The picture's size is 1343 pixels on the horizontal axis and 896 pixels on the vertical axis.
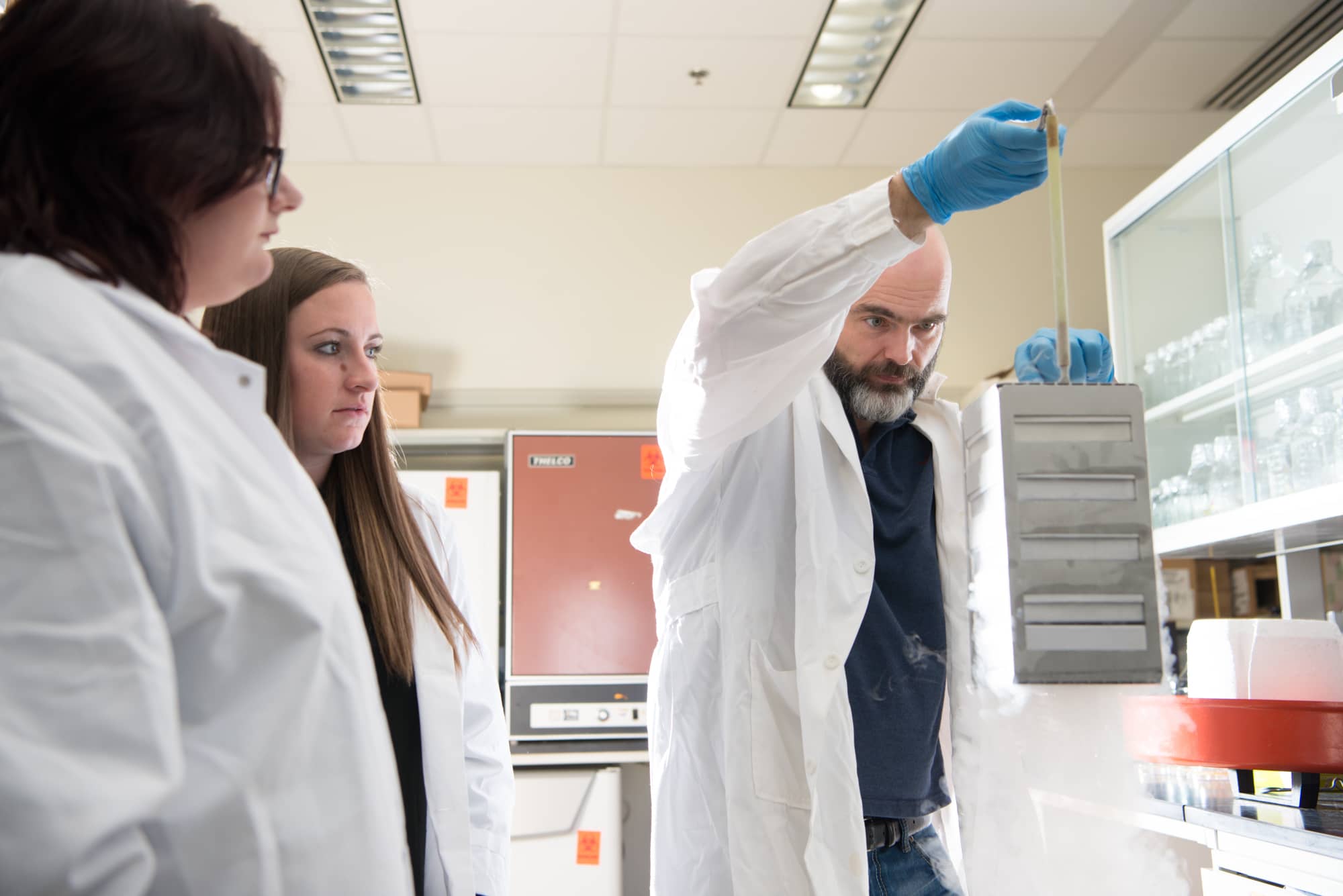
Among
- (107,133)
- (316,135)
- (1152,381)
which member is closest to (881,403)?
(107,133)

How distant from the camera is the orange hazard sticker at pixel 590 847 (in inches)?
118

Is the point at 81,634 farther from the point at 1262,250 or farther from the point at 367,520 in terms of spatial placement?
the point at 1262,250

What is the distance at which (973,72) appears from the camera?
3229 mm

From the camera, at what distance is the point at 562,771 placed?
3.12 meters

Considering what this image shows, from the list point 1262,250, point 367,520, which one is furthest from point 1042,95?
point 367,520

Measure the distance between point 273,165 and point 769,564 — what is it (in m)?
0.80

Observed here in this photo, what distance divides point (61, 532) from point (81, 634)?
5 centimetres

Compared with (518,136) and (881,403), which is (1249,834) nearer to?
(881,403)

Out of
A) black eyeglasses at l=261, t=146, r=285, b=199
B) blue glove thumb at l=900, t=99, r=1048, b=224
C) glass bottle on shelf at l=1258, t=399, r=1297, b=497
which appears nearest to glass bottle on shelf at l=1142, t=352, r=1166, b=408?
glass bottle on shelf at l=1258, t=399, r=1297, b=497

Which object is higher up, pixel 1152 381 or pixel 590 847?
pixel 1152 381

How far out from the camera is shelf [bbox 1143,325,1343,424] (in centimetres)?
225

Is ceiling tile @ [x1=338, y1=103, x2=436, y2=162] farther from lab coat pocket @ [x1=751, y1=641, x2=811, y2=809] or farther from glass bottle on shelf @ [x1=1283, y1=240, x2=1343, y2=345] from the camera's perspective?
lab coat pocket @ [x1=751, y1=641, x2=811, y2=809]

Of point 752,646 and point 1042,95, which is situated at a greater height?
point 1042,95

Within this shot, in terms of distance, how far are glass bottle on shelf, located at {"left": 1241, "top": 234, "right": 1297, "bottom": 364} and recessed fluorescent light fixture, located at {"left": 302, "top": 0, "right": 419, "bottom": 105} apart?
2.27 meters
